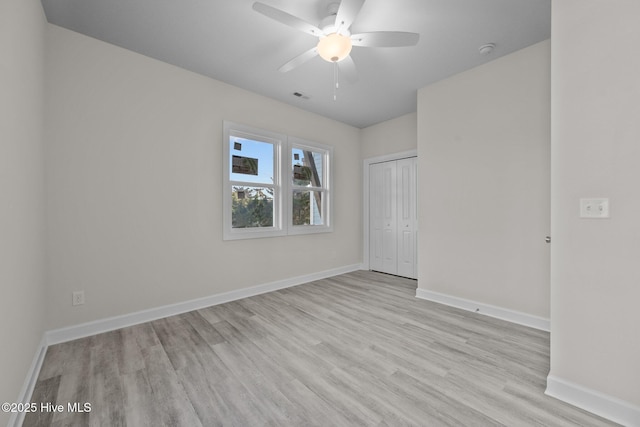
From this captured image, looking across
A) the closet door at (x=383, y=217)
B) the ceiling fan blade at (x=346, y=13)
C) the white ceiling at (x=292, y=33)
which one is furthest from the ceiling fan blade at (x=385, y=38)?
the closet door at (x=383, y=217)

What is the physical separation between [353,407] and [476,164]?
2.74 meters

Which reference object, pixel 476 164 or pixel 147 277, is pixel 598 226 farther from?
pixel 147 277

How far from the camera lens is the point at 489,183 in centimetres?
288

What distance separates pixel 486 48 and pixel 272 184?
291 centimetres

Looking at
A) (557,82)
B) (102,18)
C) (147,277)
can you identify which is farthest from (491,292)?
(102,18)

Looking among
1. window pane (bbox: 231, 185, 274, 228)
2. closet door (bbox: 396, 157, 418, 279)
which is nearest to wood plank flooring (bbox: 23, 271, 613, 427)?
window pane (bbox: 231, 185, 274, 228)

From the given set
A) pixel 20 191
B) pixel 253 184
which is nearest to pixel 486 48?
pixel 253 184

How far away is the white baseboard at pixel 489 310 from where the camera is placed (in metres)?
2.54

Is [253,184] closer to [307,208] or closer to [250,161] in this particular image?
[250,161]

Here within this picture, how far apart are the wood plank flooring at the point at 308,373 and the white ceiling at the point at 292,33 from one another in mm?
2752

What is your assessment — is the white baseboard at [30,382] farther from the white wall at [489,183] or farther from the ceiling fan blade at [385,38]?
the white wall at [489,183]

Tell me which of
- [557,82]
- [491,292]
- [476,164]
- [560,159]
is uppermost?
[557,82]

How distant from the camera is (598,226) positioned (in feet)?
4.84

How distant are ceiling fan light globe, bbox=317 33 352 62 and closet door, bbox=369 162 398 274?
2.83 m
